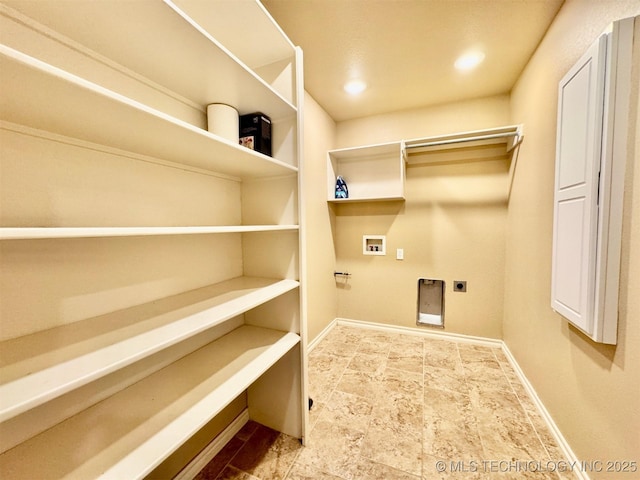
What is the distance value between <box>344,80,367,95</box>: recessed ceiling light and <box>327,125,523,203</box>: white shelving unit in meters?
0.52

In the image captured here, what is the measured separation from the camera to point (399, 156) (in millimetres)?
2711

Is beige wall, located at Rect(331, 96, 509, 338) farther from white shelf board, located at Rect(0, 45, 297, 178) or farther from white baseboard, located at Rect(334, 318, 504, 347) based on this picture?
white shelf board, located at Rect(0, 45, 297, 178)

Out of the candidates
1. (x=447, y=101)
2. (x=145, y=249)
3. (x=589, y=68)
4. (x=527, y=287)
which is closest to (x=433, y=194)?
(x=447, y=101)

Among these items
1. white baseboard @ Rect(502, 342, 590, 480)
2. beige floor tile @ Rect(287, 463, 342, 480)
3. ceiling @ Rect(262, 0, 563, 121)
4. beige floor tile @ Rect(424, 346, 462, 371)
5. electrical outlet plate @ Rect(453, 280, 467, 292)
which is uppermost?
ceiling @ Rect(262, 0, 563, 121)

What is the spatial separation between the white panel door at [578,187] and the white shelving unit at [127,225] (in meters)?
1.34

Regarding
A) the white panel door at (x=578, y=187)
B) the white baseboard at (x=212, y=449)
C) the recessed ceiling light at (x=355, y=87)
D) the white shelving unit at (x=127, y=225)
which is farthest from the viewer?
the recessed ceiling light at (x=355, y=87)

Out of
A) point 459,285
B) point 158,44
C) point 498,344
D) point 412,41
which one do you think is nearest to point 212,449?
point 158,44

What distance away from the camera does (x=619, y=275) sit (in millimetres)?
1002

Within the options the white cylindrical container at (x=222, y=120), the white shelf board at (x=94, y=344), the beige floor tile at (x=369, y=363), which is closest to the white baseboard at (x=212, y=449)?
the white shelf board at (x=94, y=344)

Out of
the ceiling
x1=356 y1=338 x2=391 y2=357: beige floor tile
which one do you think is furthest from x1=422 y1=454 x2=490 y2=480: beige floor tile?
the ceiling

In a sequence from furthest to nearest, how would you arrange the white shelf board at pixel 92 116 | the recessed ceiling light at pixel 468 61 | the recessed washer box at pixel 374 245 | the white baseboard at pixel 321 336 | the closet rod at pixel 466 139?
the recessed washer box at pixel 374 245, the white baseboard at pixel 321 336, the closet rod at pixel 466 139, the recessed ceiling light at pixel 468 61, the white shelf board at pixel 92 116

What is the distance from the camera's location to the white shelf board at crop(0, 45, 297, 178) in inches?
19.5

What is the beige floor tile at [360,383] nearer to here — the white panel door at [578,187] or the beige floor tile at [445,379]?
the beige floor tile at [445,379]

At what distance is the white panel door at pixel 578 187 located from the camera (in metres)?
1.06
